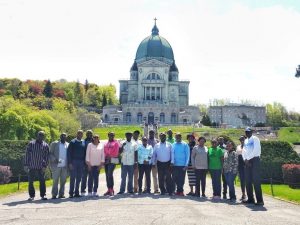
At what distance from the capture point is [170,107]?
101812mm

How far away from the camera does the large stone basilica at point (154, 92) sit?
102m

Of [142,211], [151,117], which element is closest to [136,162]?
[142,211]

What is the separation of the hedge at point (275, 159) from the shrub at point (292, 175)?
144 centimetres

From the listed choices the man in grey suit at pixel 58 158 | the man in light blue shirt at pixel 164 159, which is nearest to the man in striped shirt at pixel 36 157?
the man in grey suit at pixel 58 158

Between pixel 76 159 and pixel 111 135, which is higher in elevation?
pixel 111 135

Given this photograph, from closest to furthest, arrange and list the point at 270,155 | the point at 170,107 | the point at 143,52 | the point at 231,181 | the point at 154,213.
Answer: the point at 154,213
the point at 231,181
the point at 270,155
the point at 170,107
the point at 143,52

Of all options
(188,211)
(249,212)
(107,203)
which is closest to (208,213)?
(188,211)

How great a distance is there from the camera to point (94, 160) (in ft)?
52.1

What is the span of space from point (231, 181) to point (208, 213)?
154 inches

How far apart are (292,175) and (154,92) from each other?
9048 centimetres

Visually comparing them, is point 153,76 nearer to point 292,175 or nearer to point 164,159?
point 292,175

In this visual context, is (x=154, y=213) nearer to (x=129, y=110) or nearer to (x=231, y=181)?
(x=231, y=181)

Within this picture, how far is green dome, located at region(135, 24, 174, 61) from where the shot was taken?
4373 inches

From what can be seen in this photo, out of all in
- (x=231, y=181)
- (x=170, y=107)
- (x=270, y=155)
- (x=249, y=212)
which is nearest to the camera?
(x=249, y=212)
